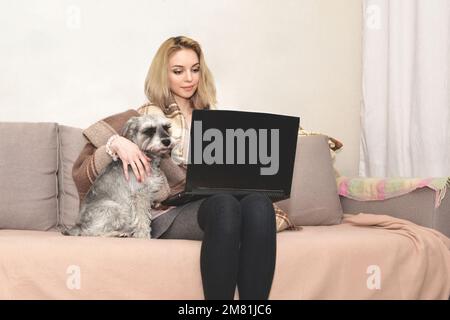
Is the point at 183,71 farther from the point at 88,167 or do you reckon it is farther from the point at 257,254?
the point at 257,254

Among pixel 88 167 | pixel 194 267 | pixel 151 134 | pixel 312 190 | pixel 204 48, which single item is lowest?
pixel 194 267

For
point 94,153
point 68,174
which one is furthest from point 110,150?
point 68,174

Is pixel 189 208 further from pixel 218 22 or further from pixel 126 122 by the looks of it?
pixel 218 22

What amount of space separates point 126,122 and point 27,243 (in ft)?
1.89

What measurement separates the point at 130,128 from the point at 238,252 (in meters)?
0.68

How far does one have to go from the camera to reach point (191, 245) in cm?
206

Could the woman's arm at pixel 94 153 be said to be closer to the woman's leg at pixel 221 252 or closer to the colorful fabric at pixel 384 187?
the woman's leg at pixel 221 252

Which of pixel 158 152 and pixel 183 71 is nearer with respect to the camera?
pixel 158 152

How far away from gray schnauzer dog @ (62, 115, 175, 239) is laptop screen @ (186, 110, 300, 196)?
0.23 metres

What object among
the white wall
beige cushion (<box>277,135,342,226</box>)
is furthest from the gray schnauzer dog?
the white wall

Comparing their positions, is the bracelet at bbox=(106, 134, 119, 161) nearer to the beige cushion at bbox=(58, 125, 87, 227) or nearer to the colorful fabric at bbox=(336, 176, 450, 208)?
the beige cushion at bbox=(58, 125, 87, 227)

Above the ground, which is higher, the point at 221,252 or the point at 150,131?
the point at 150,131

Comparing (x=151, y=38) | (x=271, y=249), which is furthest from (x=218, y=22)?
(x=271, y=249)

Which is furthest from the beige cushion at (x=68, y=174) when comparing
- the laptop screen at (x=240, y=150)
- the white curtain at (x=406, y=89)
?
the white curtain at (x=406, y=89)
